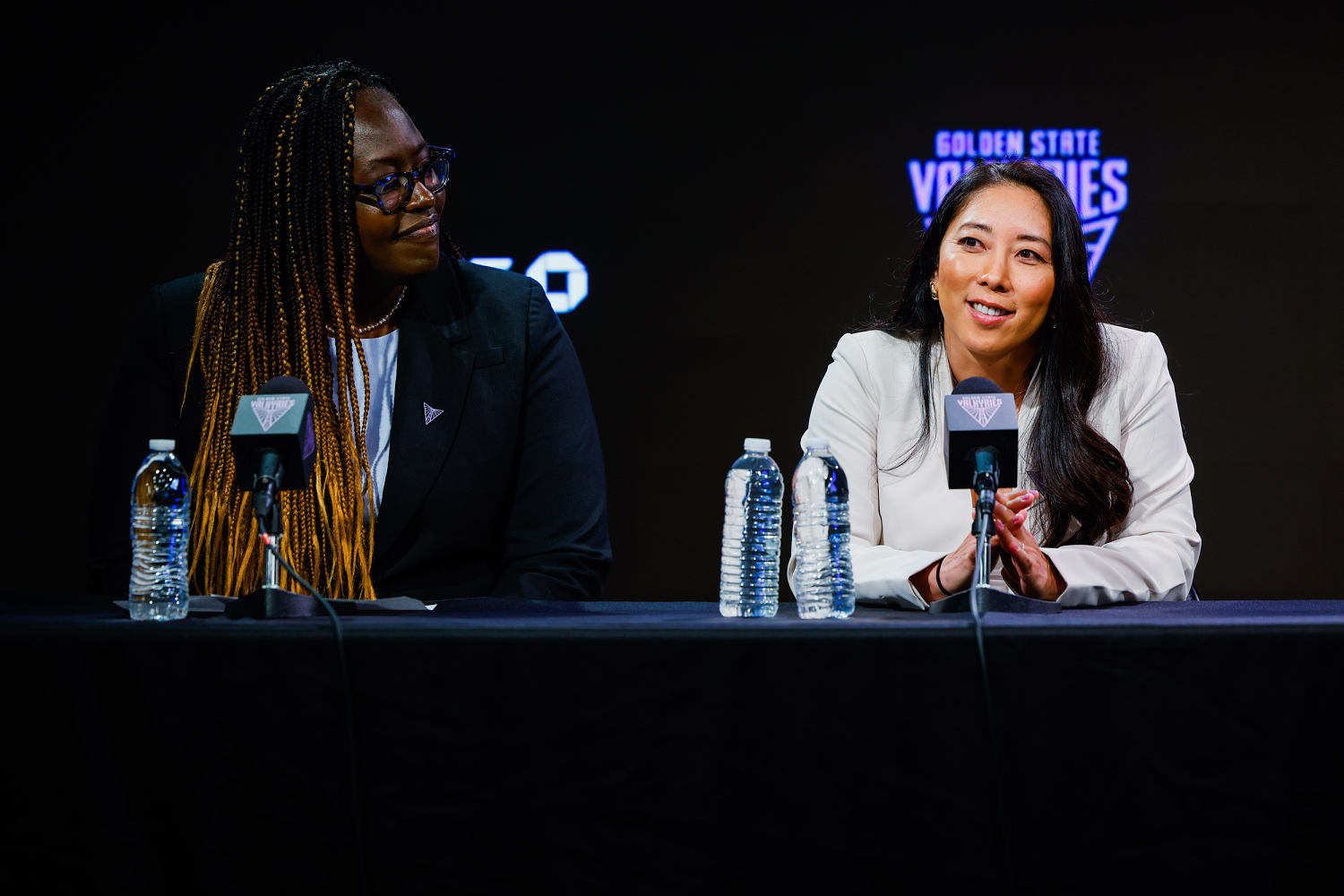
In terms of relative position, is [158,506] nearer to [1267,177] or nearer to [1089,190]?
[1089,190]

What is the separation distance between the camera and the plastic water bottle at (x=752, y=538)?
1453mm

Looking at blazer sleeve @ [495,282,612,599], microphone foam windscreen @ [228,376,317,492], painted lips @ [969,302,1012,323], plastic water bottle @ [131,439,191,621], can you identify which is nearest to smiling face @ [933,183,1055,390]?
painted lips @ [969,302,1012,323]

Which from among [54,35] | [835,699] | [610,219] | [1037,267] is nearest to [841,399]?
[1037,267]

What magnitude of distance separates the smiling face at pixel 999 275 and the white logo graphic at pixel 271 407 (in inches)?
49.7

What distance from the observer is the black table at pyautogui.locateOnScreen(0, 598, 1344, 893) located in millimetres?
1147

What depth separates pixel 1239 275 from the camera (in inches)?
137

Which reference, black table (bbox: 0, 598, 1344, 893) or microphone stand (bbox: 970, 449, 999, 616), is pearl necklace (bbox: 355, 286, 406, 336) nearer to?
black table (bbox: 0, 598, 1344, 893)

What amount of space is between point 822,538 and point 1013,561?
0.33 meters

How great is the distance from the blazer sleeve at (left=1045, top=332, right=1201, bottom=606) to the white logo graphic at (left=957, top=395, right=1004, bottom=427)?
0.41m

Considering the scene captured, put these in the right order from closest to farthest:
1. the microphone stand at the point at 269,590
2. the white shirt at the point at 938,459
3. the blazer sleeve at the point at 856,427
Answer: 1. the microphone stand at the point at 269,590
2. the white shirt at the point at 938,459
3. the blazer sleeve at the point at 856,427

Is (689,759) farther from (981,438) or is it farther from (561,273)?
(561,273)

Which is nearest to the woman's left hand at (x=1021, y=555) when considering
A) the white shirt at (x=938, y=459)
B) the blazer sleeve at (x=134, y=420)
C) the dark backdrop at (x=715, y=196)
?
the white shirt at (x=938, y=459)

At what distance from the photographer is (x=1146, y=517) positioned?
2.02 m

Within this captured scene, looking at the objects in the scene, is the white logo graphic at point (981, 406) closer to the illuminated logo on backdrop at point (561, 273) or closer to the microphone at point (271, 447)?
the microphone at point (271, 447)
